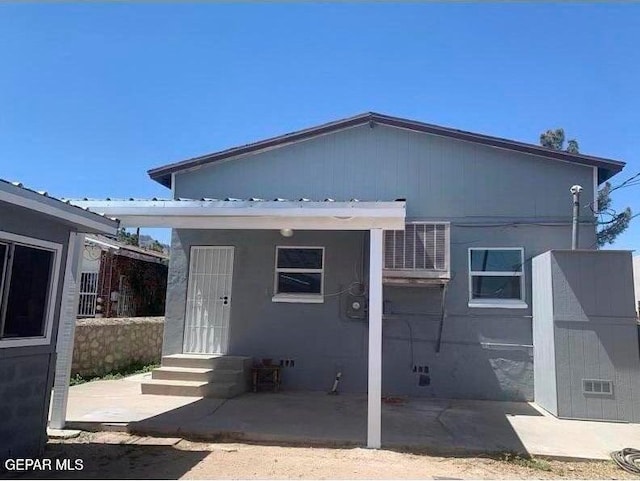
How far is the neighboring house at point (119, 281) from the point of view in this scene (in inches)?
554

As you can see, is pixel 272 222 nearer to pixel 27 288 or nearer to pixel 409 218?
pixel 27 288

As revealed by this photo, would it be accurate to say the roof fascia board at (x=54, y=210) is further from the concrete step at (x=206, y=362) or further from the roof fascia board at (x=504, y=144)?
the roof fascia board at (x=504, y=144)

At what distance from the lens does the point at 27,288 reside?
17.5ft

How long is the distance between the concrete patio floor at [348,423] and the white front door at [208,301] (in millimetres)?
→ 1664

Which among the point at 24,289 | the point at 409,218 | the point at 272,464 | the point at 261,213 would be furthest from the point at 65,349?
the point at 409,218

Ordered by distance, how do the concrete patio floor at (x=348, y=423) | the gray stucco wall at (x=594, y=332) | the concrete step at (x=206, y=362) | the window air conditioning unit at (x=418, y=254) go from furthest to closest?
1. the concrete step at (x=206, y=362)
2. the window air conditioning unit at (x=418, y=254)
3. the gray stucco wall at (x=594, y=332)
4. the concrete patio floor at (x=348, y=423)

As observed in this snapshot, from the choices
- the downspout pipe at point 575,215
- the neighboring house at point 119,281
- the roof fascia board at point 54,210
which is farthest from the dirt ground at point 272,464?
the neighboring house at point 119,281

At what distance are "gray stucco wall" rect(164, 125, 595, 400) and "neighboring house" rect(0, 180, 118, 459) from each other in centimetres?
490

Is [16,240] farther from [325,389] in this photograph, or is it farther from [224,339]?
[325,389]

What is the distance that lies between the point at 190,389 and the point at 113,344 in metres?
3.38

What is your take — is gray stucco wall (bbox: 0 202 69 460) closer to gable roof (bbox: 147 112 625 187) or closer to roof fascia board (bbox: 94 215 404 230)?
roof fascia board (bbox: 94 215 404 230)

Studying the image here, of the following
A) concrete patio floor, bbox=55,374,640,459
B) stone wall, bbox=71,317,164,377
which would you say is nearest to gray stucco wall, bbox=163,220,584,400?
concrete patio floor, bbox=55,374,640,459

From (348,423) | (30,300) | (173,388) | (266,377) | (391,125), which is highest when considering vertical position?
(391,125)

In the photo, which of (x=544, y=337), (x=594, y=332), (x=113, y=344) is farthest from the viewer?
(x=113, y=344)
